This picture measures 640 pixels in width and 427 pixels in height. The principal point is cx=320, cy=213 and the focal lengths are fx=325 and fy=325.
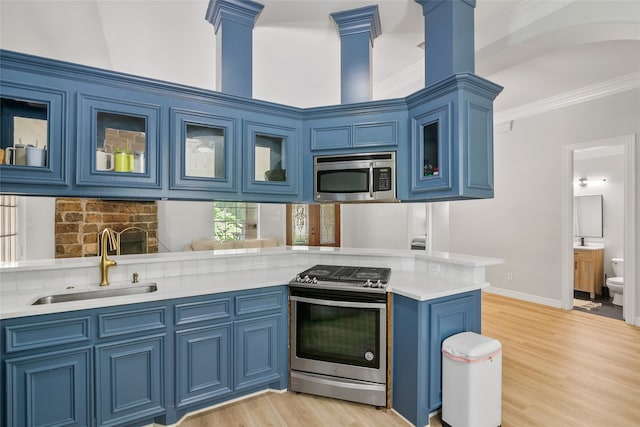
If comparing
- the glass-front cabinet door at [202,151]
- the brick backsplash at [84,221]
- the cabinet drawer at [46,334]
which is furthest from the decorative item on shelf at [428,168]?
the brick backsplash at [84,221]

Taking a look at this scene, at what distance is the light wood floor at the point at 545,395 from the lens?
2.18m

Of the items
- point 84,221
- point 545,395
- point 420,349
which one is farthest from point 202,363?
point 84,221

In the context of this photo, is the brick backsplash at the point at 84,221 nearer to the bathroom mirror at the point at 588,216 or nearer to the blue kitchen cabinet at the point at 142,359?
the blue kitchen cabinet at the point at 142,359

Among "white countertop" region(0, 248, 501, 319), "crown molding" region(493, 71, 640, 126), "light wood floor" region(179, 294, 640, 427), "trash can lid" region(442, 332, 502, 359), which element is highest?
"crown molding" region(493, 71, 640, 126)

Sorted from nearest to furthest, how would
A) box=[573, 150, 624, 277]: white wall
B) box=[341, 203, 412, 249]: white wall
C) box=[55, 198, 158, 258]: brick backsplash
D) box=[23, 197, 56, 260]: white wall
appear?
box=[23, 197, 56, 260]: white wall, box=[55, 198, 158, 258]: brick backsplash, box=[341, 203, 412, 249]: white wall, box=[573, 150, 624, 277]: white wall

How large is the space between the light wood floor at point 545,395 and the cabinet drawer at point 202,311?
2.29 feet

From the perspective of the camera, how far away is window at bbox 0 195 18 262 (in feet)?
8.69

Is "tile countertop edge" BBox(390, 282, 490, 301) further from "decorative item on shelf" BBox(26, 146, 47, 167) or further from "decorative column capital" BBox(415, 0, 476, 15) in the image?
"decorative item on shelf" BBox(26, 146, 47, 167)

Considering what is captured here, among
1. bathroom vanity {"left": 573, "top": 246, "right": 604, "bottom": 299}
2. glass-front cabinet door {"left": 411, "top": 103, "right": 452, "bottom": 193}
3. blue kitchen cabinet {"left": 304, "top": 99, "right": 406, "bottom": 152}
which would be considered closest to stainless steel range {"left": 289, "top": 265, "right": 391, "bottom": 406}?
glass-front cabinet door {"left": 411, "top": 103, "right": 452, "bottom": 193}

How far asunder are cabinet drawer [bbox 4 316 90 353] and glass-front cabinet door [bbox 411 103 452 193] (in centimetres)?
242

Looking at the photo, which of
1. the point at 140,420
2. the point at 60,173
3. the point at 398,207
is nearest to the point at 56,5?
the point at 60,173

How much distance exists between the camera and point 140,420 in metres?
2.05

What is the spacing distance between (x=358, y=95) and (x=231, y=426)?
109 inches

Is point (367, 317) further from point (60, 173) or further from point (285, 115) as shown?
point (60, 173)
